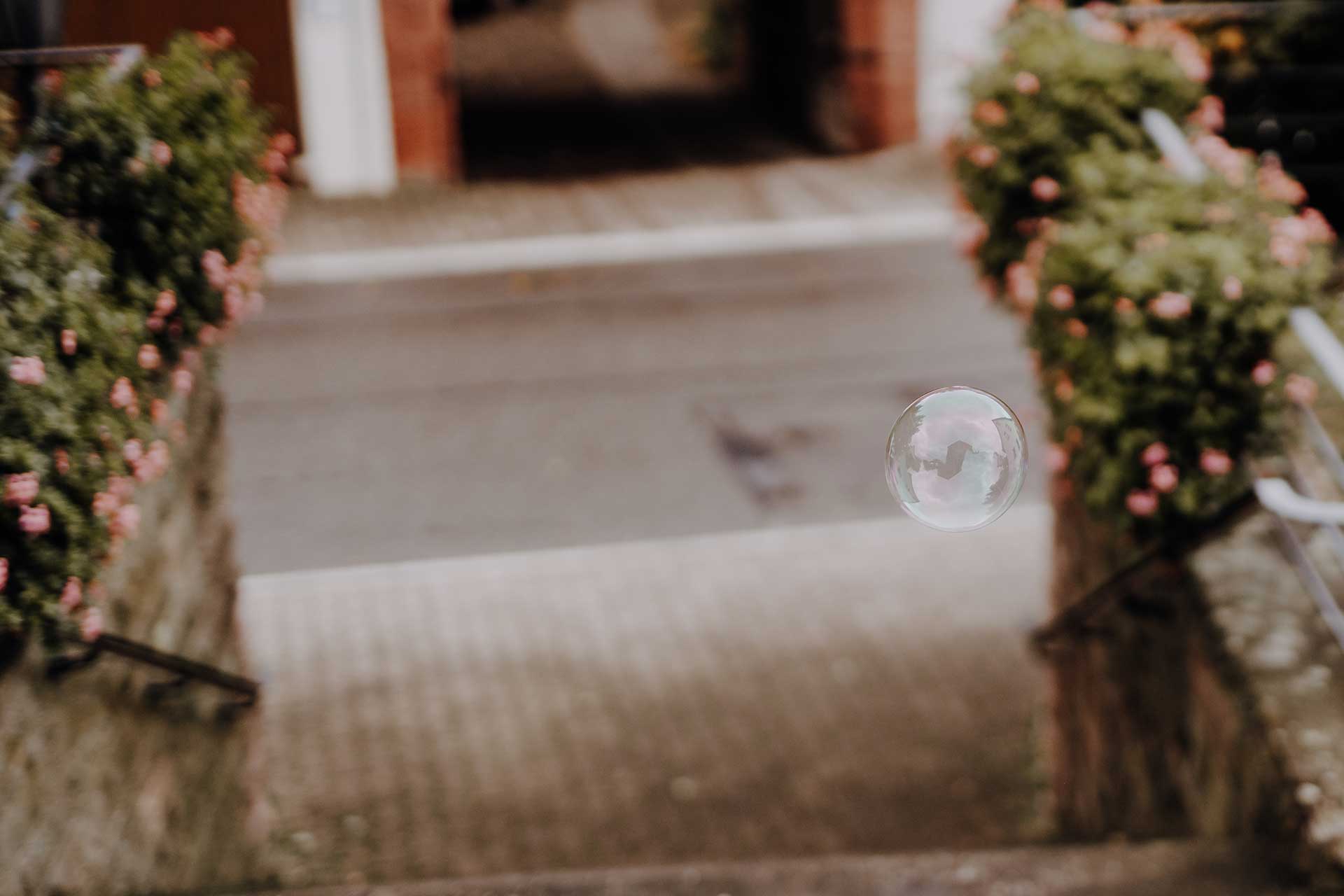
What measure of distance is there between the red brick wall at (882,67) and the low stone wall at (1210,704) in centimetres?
1110

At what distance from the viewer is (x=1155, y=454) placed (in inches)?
177

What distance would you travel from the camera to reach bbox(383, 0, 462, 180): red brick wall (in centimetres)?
1531

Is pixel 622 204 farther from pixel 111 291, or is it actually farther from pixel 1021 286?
pixel 111 291

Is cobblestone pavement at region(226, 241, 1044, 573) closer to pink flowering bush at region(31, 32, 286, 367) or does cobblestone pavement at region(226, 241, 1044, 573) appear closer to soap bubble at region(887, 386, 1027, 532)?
pink flowering bush at region(31, 32, 286, 367)

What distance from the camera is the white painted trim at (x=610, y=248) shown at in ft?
44.2

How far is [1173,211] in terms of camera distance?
15.9 feet

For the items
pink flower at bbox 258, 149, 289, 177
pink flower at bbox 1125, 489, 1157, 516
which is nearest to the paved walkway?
pink flower at bbox 258, 149, 289, 177

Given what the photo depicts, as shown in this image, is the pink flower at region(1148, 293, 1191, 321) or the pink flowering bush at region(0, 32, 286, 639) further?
the pink flower at region(1148, 293, 1191, 321)

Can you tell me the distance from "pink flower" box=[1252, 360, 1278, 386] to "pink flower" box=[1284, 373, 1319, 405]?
0.05 m

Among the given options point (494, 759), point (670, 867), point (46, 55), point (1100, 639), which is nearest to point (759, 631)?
point (494, 759)

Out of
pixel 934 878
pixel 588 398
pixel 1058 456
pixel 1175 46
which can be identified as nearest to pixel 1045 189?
pixel 1175 46

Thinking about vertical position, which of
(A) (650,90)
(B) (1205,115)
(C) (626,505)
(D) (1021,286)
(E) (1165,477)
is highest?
(B) (1205,115)

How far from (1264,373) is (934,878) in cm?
186

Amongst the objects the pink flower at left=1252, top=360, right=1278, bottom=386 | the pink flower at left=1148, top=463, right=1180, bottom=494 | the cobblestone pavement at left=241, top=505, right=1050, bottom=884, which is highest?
the pink flower at left=1252, top=360, right=1278, bottom=386
